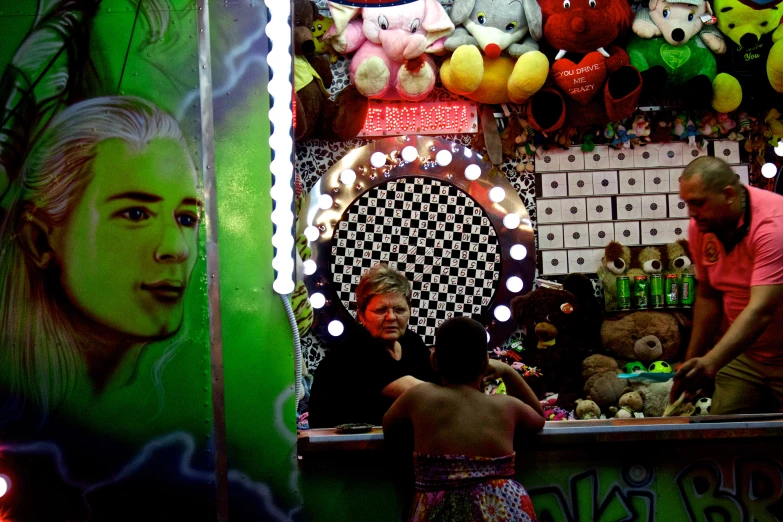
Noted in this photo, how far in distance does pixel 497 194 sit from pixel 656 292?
1246 mm

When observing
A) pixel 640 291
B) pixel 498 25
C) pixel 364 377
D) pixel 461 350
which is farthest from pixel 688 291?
pixel 461 350

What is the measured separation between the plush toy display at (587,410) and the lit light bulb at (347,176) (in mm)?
2129

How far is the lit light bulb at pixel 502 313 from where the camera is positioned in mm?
5749

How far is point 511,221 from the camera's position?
5852 millimetres

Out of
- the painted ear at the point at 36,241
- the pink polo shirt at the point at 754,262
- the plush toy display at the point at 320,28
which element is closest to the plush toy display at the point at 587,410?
the pink polo shirt at the point at 754,262

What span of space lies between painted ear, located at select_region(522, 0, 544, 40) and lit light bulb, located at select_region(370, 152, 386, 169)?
129cm

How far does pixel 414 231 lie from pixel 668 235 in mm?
1773

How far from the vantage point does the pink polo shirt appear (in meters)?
3.21

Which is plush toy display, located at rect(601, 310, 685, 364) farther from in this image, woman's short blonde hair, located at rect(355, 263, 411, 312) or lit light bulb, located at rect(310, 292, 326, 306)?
woman's short blonde hair, located at rect(355, 263, 411, 312)

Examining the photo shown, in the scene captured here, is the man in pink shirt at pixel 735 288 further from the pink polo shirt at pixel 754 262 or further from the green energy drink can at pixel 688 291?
the green energy drink can at pixel 688 291

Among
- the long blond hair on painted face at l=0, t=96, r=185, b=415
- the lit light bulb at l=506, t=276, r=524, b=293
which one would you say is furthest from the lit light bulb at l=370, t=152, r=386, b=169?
the long blond hair on painted face at l=0, t=96, r=185, b=415

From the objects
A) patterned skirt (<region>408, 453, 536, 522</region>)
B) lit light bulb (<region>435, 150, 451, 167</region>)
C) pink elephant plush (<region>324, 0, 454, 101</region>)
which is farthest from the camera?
lit light bulb (<region>435, 150, 451, 167</region>)

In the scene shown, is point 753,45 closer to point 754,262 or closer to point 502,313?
point 502,313

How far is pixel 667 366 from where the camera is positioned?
5.43 m
